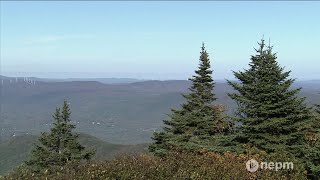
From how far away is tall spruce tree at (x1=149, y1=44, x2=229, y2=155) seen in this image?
3522 cm

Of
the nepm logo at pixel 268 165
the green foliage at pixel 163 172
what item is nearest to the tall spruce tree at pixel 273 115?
the nepm logo at pixel 268 165

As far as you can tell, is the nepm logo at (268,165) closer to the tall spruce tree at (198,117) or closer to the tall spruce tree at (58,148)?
the tall spruce tree at (198,117)

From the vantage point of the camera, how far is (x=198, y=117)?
35.7m

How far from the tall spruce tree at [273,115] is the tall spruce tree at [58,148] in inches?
960

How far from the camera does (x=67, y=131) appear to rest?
46000 mm

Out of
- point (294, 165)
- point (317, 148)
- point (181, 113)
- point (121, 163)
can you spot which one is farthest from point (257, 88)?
point (181, 113)

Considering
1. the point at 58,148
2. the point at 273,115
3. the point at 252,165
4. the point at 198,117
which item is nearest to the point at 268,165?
the point at 252,165

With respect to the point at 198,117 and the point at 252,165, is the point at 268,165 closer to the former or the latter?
the point at 252,165

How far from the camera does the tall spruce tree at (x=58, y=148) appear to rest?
A: 43.3m

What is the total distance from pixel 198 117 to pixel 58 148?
61.2 ft

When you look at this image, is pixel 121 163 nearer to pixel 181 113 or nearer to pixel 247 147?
pixel 247 147

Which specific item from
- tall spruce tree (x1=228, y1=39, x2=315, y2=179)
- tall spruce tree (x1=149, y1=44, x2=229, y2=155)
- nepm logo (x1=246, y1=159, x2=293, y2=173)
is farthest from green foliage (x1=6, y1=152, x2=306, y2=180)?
tall spruce tree (x1=149, y1=44, x2=229, y2=155)

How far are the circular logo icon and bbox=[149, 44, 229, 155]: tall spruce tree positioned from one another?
55.6ft

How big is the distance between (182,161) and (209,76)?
22.4 meters
